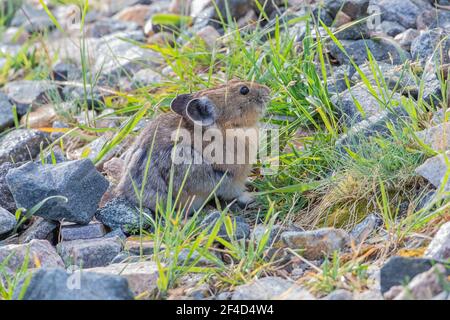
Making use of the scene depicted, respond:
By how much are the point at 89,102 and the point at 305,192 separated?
124 inches

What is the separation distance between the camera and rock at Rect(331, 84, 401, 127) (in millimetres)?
6480

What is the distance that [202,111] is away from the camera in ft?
21.5

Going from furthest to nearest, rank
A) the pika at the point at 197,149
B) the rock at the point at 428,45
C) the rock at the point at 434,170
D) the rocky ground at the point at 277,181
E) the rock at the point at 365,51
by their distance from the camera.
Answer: the rock at the point at 365,51, the rock at the point at 428,45, the pika at the point at 197,149, the rock at the point at 434,170, the rocky ground at the point at 277,181

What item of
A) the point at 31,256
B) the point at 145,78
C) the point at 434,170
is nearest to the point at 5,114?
the point at 145,78

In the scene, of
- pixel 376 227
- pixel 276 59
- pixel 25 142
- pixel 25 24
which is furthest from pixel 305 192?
pixel 25 24

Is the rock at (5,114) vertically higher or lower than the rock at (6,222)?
lower

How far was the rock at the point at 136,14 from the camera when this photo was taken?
11.0m

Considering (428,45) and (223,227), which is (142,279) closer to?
(223,227)

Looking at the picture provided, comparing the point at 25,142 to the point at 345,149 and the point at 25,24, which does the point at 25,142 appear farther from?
the point at 25,24

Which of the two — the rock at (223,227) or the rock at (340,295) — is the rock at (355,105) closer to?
the rock at (223,227)

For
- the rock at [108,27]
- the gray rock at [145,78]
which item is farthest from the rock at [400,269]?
the rock at [108,27]

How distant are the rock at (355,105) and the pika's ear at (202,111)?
101 centimetres

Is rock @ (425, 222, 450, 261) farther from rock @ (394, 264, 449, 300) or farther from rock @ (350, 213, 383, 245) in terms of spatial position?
rock @ (350, 213, 383, 245)

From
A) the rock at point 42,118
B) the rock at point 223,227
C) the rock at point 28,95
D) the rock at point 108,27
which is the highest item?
the rock at point 223,227
